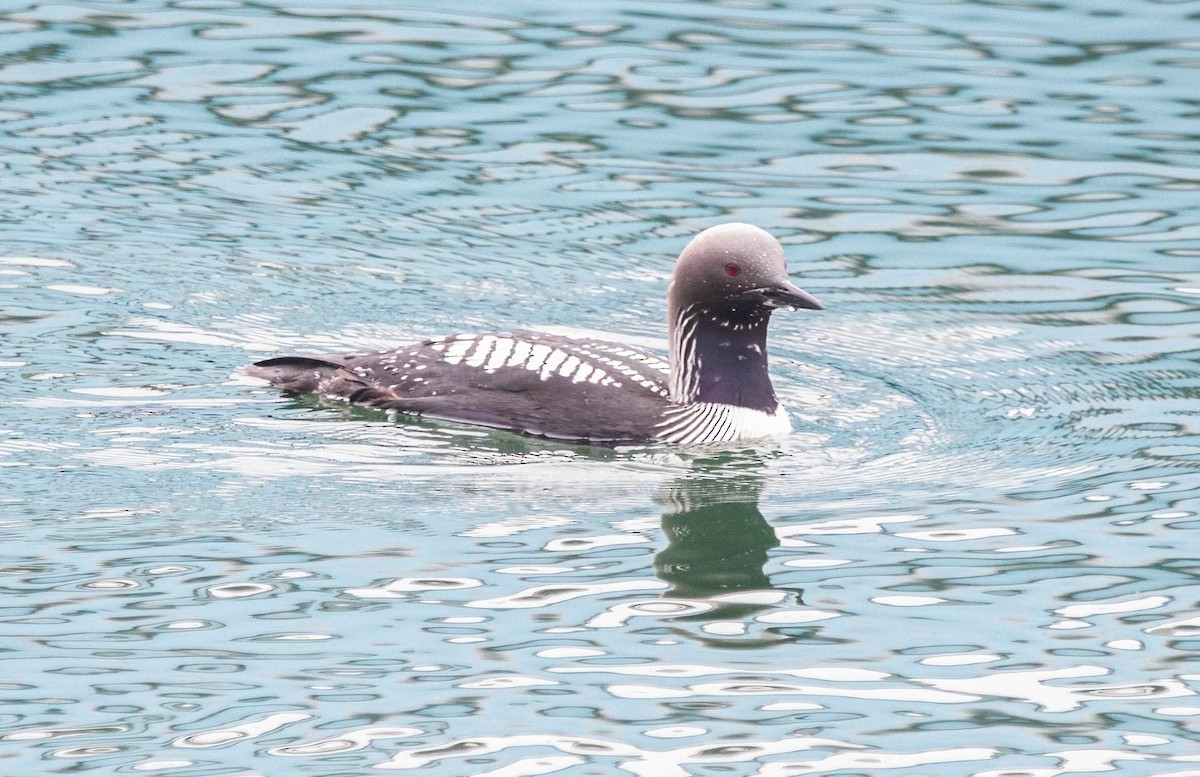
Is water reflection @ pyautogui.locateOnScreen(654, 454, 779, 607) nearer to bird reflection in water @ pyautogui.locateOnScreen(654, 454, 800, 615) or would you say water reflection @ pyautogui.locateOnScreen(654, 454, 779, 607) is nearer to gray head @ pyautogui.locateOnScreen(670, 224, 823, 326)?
bird reflection in water @ pyautogui.locateOnScreen(654, 454, 800, 615)

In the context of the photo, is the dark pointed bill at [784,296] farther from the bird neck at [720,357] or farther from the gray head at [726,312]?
the bird neck at [720,357]

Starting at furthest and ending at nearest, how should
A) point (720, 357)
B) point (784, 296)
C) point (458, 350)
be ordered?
point (458, 350), point (720, 357), point (784, 296)

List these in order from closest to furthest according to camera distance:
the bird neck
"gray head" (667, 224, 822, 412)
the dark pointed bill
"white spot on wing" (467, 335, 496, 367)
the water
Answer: the water
the dark pointed bill
"gray head" (667, 224, 822, 412)
the bird neck
"white spot on wing" (467, 335, 496, 367)

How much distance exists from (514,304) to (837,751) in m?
5.39

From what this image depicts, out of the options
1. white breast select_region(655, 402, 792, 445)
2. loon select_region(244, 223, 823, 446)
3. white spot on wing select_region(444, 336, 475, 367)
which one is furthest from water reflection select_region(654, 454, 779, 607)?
white spot on wing select_region(444, 336, 475, 367)

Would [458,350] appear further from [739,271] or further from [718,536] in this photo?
[718,536]

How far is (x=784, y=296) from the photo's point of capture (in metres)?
9.05

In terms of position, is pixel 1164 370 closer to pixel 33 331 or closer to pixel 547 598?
pixel 547 598

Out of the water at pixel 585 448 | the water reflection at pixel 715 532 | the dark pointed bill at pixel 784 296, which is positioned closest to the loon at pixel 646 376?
the dark pointed bill at pixel 784 296

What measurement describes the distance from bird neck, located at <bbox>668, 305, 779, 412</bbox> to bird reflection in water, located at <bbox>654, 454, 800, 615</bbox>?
35cm

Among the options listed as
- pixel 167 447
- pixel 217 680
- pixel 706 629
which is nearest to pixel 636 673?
pixel 706 629

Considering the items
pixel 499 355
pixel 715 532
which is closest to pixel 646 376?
pixel 499 355

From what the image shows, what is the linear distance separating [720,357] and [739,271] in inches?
17.3

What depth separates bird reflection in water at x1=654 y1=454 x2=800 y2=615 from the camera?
7504mm
